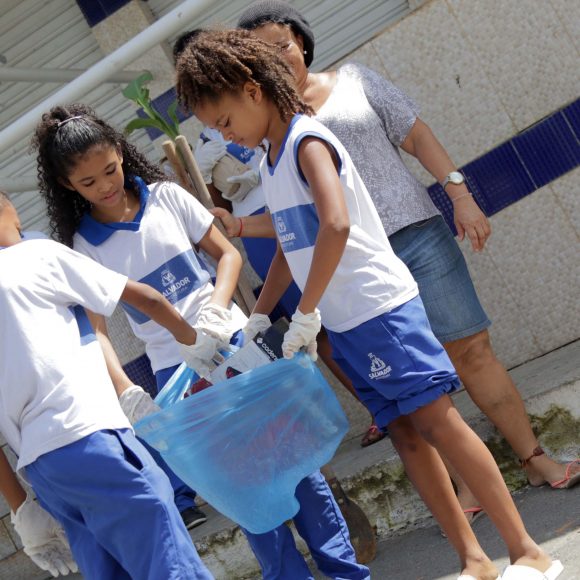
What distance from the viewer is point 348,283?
295 centimetres

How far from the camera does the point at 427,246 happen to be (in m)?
3.50

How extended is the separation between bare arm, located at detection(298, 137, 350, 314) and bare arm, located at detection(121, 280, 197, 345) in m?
0.54

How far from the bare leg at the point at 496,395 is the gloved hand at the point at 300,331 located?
0.86 m

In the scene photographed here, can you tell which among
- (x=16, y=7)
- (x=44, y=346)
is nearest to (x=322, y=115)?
(x=44, y=346)

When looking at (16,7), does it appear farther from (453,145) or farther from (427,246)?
(427,246)

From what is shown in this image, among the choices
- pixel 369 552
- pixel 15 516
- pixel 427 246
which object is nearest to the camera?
pixel 15 516

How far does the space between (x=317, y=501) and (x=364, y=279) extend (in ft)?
2.38

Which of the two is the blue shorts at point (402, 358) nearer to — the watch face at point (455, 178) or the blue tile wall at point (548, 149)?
the watch face at point (455, 178)

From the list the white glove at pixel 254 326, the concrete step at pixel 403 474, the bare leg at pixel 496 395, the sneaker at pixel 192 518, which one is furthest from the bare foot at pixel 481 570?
the sneaker at pixel 192 518

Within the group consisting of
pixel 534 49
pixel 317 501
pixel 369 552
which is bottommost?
pixel 369 552

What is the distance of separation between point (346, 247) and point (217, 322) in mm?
573

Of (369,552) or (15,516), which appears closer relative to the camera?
(15,516)

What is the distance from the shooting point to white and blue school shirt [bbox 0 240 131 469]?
2.87m

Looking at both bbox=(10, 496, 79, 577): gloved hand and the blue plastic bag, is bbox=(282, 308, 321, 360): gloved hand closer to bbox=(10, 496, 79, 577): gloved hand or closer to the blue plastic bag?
the blue plastic bag
